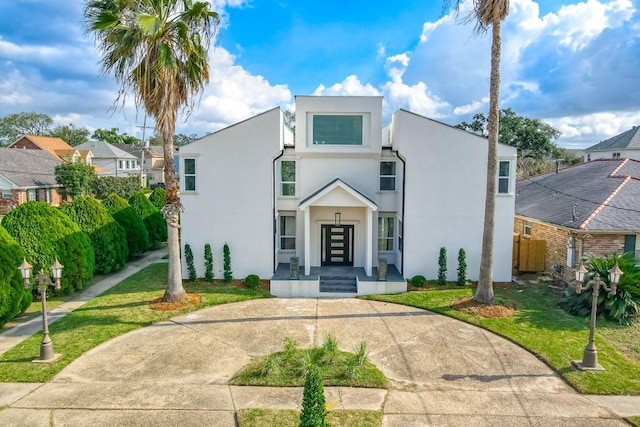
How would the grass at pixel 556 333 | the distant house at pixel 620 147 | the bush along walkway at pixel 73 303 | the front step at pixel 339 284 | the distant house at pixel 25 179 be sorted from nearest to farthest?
1. the grass at pixel 556 333
2. the bush along walkway at pixel 73 303
3. the front step at pixel 339 284
4. the distant house at pixel 25 179
5. the distant house at pixel 620 147

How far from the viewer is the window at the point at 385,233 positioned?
18.5 meters

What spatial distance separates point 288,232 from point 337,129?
517 centimetres

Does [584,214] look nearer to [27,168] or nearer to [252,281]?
[252,281]

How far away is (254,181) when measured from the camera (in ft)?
54.9

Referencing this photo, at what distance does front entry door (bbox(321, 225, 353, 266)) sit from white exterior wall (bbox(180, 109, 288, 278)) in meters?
2.73

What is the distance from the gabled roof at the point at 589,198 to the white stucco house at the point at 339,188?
2.79m

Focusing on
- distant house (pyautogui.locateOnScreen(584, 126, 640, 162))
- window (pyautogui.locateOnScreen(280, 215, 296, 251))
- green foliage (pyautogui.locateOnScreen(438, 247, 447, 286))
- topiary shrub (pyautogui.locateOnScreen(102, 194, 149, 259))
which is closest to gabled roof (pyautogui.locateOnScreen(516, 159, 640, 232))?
green foliage (pyautogui.locateOnScreen(438, 247, 447, 286))

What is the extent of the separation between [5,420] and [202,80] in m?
10.6

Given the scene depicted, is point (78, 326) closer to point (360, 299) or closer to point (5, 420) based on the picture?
point (5, 420)

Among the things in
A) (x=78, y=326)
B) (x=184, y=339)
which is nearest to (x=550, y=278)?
(x=184, y=339)

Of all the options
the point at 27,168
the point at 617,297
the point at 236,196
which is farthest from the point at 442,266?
the point at 27,168

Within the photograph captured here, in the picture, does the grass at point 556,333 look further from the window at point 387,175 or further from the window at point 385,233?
the window at point 387,175

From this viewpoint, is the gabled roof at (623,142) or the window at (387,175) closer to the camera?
the window at (387,175)

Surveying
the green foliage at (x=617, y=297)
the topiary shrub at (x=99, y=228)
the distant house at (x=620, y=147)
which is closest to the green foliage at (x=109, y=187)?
the topiary shrub at (x=99, y=228)
